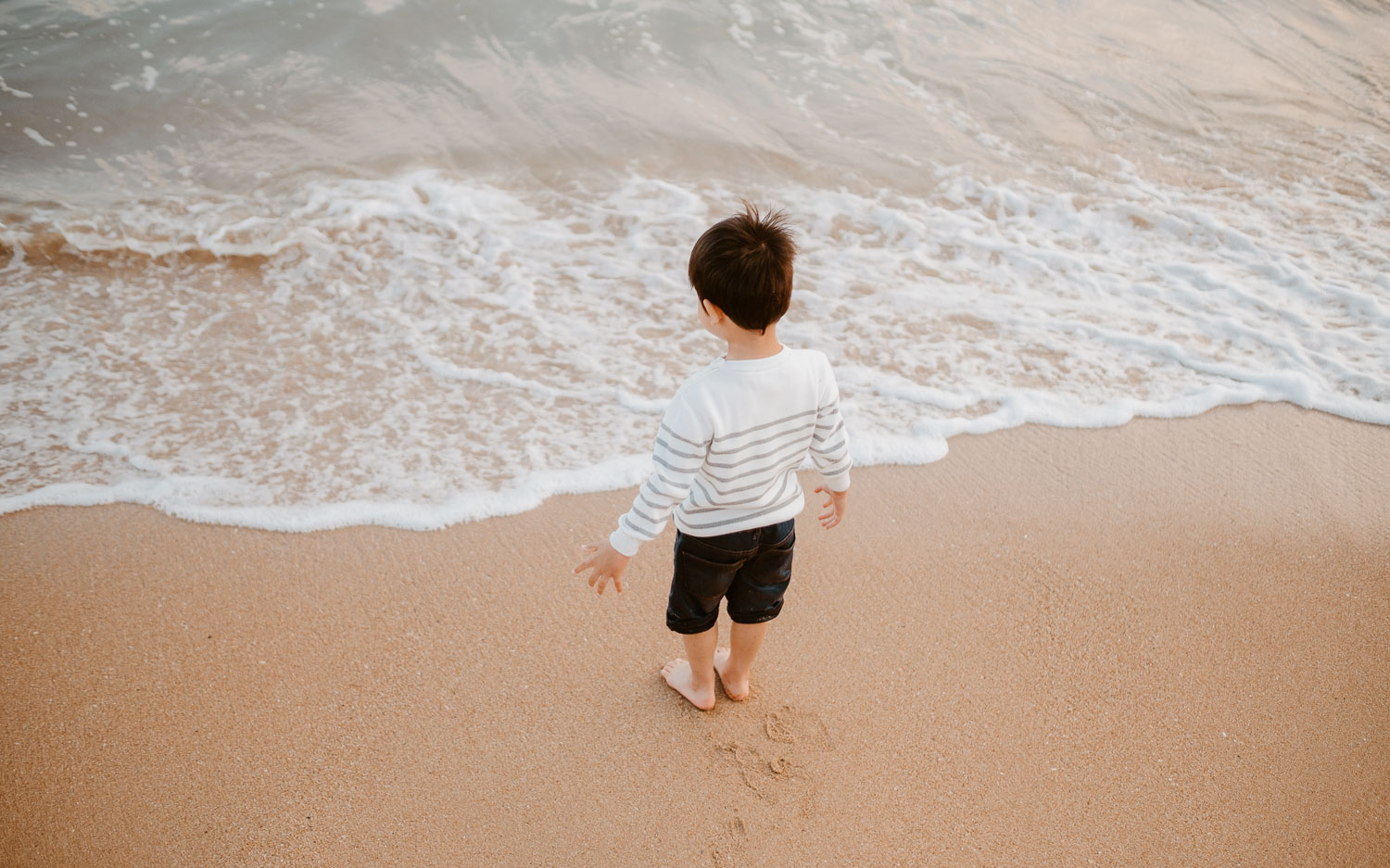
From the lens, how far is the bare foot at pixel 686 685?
2242mm

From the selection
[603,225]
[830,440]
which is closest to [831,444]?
[830,440]

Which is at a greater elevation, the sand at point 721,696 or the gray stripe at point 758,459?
the gray stripe at point 758,459

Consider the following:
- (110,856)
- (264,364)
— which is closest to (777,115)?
(264,364)

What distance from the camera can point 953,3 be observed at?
786 cm

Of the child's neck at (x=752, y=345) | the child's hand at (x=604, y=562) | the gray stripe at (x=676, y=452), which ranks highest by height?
the child's neck at (x=752, y=345)

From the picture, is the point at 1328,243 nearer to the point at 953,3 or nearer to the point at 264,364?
the point at 953,3

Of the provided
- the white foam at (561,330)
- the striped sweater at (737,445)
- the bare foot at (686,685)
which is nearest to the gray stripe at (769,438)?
the striped sweater at (737,445)

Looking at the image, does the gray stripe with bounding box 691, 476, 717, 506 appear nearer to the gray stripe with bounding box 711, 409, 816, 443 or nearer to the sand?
the gray stripe with bounding box 711, 409, 816, 443

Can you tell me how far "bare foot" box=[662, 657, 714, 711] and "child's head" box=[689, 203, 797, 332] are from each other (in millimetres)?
Answer: 1139

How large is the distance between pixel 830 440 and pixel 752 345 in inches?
14.1

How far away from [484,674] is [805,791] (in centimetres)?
97

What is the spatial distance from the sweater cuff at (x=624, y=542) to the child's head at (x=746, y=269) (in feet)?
1.72

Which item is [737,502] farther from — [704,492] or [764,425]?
[764,425]

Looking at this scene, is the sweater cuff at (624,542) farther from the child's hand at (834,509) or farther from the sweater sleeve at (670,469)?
the child's hand at (834,509)
